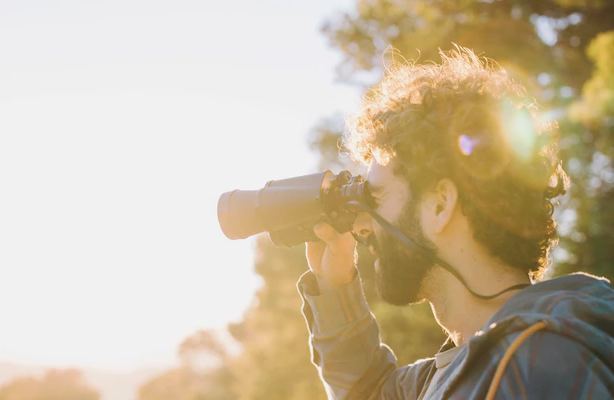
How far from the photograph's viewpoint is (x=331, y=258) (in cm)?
226

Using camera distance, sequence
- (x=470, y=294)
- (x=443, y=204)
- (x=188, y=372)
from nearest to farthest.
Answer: (x=470, y=294) < (x=443, y=204) < (x=188, y=372)

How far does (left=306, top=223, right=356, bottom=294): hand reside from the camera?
7.18ft

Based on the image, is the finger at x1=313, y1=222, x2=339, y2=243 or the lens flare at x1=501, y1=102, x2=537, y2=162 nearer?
the lens flare at x1=501, y1=102, x2=537, y2=162

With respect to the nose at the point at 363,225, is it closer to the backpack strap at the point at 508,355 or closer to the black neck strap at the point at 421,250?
the black neck strap at the point at 421,250

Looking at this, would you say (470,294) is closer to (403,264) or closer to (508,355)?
(403,264)

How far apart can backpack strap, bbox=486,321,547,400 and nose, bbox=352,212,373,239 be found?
2.81 ft

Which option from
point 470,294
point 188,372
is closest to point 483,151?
point 470,294

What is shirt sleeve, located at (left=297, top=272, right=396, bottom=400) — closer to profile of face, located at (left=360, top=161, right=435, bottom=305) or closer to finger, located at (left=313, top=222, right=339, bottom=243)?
finger, located at (left=313, top=222, right=339, bottom=243)

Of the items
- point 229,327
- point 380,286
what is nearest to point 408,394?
point 380,286

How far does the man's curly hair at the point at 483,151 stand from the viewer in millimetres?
1684

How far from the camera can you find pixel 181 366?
132ft

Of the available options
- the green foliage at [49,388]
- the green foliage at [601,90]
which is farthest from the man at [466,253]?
the green foliage at [49,388]

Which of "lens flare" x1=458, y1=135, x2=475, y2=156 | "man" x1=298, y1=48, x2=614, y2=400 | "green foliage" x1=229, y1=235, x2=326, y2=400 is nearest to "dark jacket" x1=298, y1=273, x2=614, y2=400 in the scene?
"man" x1=298, y1=48, x2=614, y2=400

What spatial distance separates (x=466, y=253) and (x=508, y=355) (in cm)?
52
